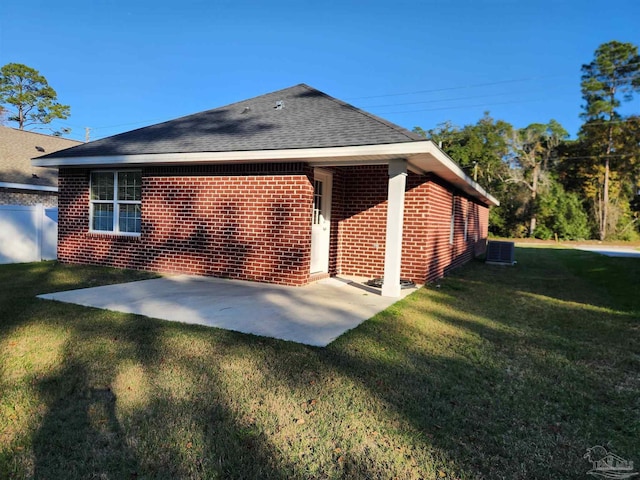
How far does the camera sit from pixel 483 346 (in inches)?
189

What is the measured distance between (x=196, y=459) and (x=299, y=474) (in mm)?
623

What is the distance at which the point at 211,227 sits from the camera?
896 cm

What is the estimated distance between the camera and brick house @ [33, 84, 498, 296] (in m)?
7.59

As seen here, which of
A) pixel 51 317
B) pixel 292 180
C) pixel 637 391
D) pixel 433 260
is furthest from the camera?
pixel 433 260

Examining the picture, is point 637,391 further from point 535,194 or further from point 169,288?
point 535,194

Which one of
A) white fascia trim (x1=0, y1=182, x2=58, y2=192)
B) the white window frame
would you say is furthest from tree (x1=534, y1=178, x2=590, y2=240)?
white fascia trim (x1=0, y1=182, x2=58, y2=192)

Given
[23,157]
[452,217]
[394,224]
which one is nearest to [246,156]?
[394,224]

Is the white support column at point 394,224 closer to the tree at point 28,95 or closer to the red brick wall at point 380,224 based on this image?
the red brick wall at point 380,224

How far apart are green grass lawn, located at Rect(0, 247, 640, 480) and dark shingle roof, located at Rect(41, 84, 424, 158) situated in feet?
11.4

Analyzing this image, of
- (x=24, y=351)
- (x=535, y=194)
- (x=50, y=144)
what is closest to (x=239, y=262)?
(x=24, y=351)

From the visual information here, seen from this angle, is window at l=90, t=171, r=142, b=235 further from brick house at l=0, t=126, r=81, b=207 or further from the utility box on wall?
the utility box on wall

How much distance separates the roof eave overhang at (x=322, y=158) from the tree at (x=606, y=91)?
117 feet

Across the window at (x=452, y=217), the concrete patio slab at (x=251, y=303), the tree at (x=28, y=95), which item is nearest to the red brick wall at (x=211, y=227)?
the concrete patio slab at (x=251, y=303)

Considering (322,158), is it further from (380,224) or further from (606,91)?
(606,91)
